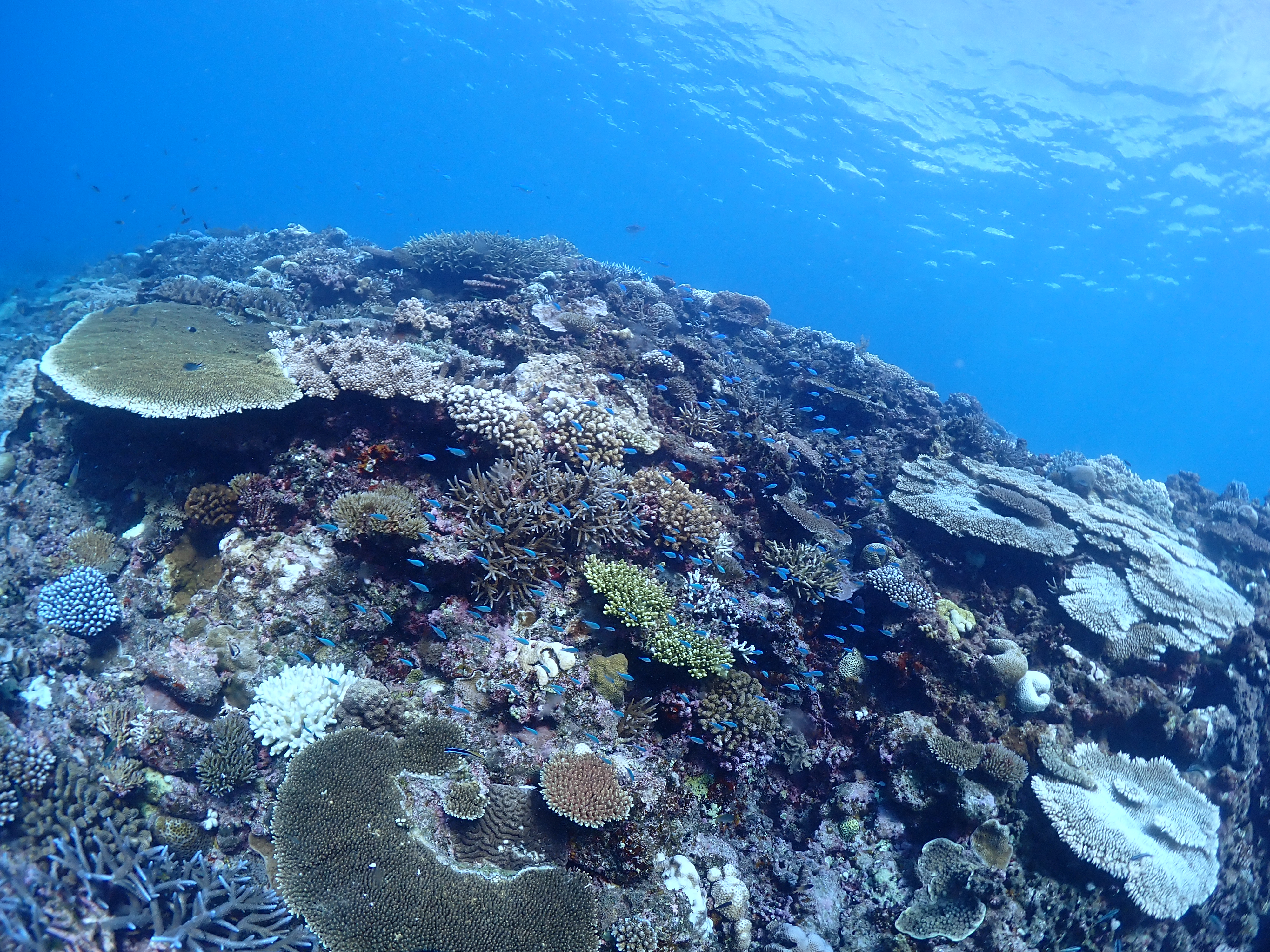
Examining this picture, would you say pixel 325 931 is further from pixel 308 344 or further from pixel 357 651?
pixel 308 344

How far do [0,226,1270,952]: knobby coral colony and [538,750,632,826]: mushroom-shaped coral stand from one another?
3 cm

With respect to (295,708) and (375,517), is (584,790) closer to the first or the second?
(295,708)

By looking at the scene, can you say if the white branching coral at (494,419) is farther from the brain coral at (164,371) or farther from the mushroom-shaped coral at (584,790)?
the mushroom-shaped coral at (584,790)

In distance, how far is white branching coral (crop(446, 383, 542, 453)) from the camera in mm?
7199

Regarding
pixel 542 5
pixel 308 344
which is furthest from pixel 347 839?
pixel 542 5

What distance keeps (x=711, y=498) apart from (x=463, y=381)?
15.1 ft

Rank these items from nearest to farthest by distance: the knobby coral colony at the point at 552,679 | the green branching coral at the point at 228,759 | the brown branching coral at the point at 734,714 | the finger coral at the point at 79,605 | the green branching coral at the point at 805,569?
1. the knobby coral colony at the point at 552,679
2. the green branching coral at the point at 228,759
3. the finger coral at the point at 79,605
4. the brown branching coral at the point at 734,714
5. the green branching coral at the point at 805,569

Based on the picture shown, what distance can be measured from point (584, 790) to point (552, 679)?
3.85 ft

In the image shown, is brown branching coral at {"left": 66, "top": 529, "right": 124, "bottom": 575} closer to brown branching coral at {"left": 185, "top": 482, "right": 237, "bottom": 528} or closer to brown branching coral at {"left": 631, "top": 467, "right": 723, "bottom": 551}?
brown branching coral at {"left": 185, "top": 482, "right": 237, "bottom": 528}

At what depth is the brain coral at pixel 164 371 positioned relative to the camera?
6.64 m

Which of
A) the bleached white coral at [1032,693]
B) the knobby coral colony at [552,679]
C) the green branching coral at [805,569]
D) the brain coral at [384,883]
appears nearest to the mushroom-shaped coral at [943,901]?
the knobby coral colony at [552,679]

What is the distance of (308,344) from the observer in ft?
28.2

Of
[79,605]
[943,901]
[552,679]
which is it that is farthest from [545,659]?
[79,605]

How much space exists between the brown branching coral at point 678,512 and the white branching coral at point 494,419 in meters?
1.66
